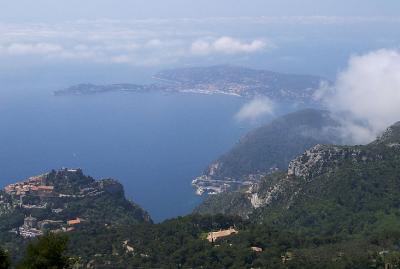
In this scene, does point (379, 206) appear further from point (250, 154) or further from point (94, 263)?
→ point (250, 154)

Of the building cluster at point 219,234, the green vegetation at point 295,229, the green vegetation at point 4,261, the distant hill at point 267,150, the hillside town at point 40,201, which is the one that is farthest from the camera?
the distant hill at point 267,150

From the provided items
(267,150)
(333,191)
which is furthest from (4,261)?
(267,150)

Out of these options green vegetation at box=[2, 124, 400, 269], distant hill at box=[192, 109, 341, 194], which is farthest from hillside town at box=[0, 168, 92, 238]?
distant hill at box=[192, 109, 341, 194]

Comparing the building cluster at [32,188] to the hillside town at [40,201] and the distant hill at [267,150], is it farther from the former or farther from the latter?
the distant hill at [267,150]

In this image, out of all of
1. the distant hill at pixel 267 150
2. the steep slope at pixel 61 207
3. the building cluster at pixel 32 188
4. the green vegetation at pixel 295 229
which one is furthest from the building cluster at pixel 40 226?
the distant hill at pixel 267 150

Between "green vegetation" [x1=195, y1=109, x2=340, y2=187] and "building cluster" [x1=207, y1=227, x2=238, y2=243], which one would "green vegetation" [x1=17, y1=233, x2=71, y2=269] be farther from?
"green vegetation" [x1=195, y1=109, x2=340, y2=187]

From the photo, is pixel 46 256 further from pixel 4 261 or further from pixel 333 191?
pixel 333 191
